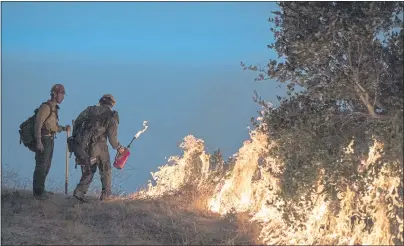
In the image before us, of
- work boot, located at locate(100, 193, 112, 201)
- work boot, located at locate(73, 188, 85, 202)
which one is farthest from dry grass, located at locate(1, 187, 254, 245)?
work boot, located at locate(100, 193, 112, 201)

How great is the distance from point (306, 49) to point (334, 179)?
1.72m

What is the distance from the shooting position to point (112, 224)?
7.41 metres

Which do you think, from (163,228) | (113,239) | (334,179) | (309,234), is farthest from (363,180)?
(113,239)

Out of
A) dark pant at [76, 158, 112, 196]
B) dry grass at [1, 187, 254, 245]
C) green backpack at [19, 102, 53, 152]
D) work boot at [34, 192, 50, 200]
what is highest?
green backpack at [19, 102, 53, 152]

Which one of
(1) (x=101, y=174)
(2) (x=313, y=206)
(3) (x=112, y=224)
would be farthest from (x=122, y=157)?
(2) (x=313, y=206)

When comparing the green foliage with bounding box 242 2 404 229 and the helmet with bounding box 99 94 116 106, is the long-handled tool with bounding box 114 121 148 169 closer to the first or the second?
the helmet with bounding box 99 94 116 106

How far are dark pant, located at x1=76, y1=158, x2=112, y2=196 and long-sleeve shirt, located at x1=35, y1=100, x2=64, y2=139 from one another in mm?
904

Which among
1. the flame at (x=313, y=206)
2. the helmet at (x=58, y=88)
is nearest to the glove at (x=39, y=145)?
the helmet at (x=58, y=88)

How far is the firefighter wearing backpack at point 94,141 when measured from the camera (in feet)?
29.7

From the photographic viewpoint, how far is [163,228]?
7.26m

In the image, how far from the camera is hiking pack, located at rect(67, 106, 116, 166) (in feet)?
29.6

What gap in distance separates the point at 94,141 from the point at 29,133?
1.13 meters

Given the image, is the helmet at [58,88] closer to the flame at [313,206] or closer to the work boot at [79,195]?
the work boot at [79,195]

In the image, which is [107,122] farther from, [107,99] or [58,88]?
[58,88]
